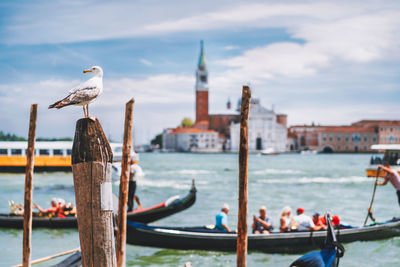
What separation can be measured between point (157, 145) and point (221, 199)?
2259 inches

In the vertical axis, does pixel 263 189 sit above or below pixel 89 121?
below

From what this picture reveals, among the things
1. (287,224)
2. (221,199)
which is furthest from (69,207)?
(221,199)

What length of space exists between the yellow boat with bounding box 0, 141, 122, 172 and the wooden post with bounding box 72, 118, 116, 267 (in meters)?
14.2

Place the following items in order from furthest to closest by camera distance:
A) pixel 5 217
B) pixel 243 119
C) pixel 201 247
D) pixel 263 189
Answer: pixel 263 189 → pixel 5 217 → pixel 201 247 → pixel 243 119

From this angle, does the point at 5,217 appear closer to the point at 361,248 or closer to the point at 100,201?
the point at 361,248

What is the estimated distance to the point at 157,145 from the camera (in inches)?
2667

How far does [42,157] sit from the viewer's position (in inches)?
625

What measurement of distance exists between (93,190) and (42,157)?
15.2 metres

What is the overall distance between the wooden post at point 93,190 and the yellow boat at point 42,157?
14198 mm

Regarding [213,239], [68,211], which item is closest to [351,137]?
[68,211]

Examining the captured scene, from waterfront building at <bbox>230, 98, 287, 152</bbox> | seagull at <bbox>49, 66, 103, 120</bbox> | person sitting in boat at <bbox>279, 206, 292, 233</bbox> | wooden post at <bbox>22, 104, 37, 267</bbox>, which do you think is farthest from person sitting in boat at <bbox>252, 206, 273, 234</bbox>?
waterfront building at <bbox>230, 98, 287, 152</bbox>

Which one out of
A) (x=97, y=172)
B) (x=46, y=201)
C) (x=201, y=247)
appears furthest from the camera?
(x=46, y=201)

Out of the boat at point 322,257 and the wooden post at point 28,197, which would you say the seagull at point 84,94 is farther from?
the wooden post at point 28,197

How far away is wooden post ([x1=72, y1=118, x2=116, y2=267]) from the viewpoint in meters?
1.41
